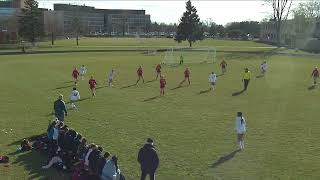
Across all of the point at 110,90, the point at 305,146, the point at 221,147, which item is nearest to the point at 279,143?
the point at 305,146

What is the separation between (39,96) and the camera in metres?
29.6

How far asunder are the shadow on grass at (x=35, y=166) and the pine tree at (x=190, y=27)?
71.9m

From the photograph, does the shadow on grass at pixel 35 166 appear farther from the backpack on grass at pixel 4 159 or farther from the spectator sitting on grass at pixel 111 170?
the spectator sitting on grass at pixel 111 170

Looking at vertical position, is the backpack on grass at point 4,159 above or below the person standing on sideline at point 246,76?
below

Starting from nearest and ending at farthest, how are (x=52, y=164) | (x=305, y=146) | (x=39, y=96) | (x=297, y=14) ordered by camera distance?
(x=52, y=164)
(x=305, y=146)
(x=39, y=96)
(x=297, y=14)

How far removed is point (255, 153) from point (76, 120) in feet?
30.7

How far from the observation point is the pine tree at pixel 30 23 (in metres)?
84.4

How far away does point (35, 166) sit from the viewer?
578 inches

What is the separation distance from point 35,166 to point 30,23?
74.0 m

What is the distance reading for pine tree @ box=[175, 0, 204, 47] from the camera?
283ft

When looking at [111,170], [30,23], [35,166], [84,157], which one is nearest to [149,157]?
[111,170]

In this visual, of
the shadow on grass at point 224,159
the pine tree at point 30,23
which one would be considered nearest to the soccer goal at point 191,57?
the pine tree at point 30,23

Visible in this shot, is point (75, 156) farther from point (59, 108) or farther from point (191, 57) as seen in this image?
point (191, 57)

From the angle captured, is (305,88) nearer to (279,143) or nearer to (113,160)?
(279,143)
